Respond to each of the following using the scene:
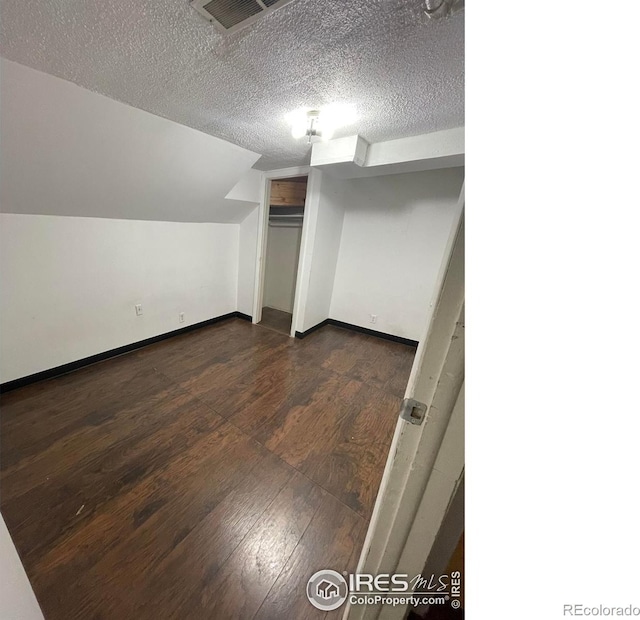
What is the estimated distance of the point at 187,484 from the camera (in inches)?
51.7

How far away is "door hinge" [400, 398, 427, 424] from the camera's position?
1.89 feet

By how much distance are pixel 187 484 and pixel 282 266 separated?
10.3 feet

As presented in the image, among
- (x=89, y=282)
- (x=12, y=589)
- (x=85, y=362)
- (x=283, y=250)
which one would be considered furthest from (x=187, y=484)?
(x=283, y=250)

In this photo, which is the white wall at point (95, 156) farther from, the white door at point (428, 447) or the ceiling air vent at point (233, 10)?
the white door at point (428, 447)

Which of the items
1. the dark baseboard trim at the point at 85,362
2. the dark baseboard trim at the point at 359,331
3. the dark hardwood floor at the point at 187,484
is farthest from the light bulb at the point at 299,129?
the dark baseboard trim at the point at 85,362

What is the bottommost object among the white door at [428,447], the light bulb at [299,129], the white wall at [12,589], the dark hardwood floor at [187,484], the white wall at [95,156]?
the dark hardwood floor at [187,484]

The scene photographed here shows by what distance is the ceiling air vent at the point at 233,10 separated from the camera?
2.59 ft

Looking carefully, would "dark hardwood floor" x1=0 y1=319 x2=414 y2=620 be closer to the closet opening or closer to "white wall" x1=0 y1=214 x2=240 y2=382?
"white wall" x1=0 y1=214 x2=240 y2=382

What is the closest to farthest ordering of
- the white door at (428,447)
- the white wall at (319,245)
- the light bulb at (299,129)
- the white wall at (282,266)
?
the white door at (428,447), the light bulb at (299,129), the white wall at (319,245), the white wall at (282,266)

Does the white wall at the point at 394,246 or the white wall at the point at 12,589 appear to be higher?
the white wall at the point at 394,246

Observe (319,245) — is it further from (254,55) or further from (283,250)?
(254,55)

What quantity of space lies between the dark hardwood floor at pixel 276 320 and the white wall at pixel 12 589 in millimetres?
2712
